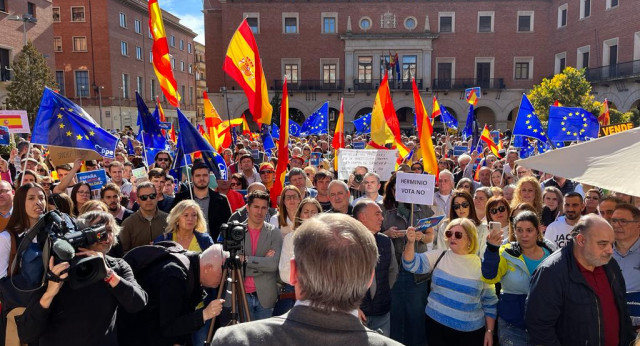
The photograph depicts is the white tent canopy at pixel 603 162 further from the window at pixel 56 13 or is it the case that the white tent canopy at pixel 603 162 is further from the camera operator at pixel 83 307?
the window at pixel 56 13

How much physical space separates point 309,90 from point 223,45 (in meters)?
7.99

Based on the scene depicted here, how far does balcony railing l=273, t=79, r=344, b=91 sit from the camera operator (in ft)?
A: 121

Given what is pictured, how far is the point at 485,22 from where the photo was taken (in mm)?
39312

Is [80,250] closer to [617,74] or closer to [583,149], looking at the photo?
[583,149]

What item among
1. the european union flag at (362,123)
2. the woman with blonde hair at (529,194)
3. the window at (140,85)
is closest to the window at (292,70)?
the window at (140,85)

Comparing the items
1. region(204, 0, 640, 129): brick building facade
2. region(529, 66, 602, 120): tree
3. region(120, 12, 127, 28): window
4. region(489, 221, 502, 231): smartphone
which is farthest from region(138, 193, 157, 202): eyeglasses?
region(120, 12, 127, 28): window

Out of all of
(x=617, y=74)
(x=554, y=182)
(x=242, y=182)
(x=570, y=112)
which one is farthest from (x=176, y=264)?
(x=617, y=74)

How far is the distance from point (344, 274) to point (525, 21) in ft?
141

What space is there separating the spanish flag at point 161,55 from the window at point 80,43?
135ft

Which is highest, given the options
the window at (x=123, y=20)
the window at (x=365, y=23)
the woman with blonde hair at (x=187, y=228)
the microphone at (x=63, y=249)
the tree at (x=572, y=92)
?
the window at (x=123, y=20)

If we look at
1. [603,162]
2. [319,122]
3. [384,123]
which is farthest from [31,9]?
[603,162]

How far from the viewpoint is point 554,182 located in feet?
24.7

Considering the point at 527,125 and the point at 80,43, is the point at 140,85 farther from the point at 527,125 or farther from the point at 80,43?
the point at 527,125

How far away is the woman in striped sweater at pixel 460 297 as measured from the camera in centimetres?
387
